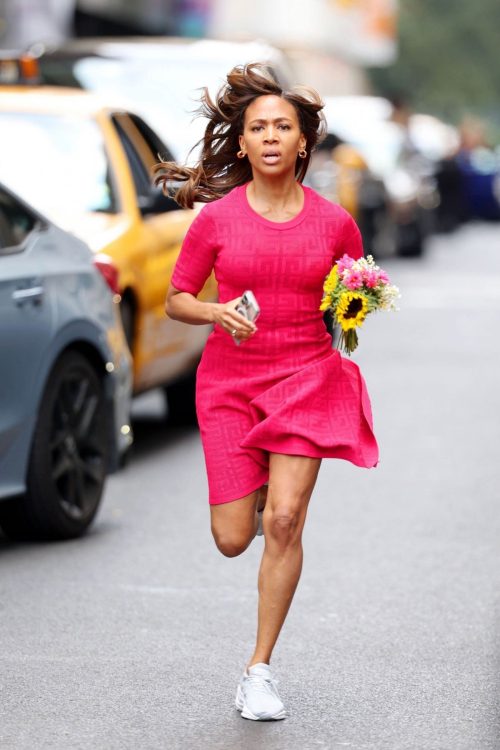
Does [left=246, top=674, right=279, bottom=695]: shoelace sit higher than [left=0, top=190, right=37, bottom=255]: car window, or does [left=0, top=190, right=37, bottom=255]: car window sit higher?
[left=0, top=190, right=37, bottom=255]: car window

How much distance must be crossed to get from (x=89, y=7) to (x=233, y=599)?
22508 millimetres

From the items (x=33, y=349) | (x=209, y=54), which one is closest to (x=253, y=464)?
(x=33, y=349)

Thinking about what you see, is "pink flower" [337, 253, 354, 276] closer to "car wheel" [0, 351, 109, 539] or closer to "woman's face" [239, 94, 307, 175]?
"woman's face" [239, 94, 307, 175]

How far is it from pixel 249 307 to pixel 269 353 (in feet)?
1.29

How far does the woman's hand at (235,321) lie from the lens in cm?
449

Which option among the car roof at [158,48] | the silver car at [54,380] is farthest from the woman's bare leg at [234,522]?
the car roof at [158,48]

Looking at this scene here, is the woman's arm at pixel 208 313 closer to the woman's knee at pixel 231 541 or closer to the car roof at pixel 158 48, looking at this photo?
the woman's knee at pixel 231 541

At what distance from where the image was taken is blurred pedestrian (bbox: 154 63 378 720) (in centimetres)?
475

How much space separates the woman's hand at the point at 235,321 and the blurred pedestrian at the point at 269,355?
13cm

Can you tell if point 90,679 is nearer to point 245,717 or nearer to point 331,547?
point 245,717

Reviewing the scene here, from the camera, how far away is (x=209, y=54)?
14.1m

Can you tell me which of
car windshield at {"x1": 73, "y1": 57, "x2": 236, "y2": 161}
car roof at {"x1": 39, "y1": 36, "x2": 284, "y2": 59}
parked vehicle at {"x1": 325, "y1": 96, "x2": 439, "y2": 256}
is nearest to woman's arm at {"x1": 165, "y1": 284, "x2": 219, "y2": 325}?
car windshield at {"x1": 73, "y1": 57, "x2": 236, "y2": 161}

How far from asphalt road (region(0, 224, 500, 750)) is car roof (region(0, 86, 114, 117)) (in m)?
2.00

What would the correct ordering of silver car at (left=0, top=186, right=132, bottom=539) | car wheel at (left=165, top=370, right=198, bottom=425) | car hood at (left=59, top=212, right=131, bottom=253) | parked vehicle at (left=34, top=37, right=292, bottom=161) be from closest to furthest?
silver car at (left=0, top=186, right=132, bottom=539), car hood at (left=59, top=212, right=131, bottom=253), car wheel at (left=165, top=370, right=198, bottom=425), parked vehicle at (left=34, top=37, right=292, bottom=161)
